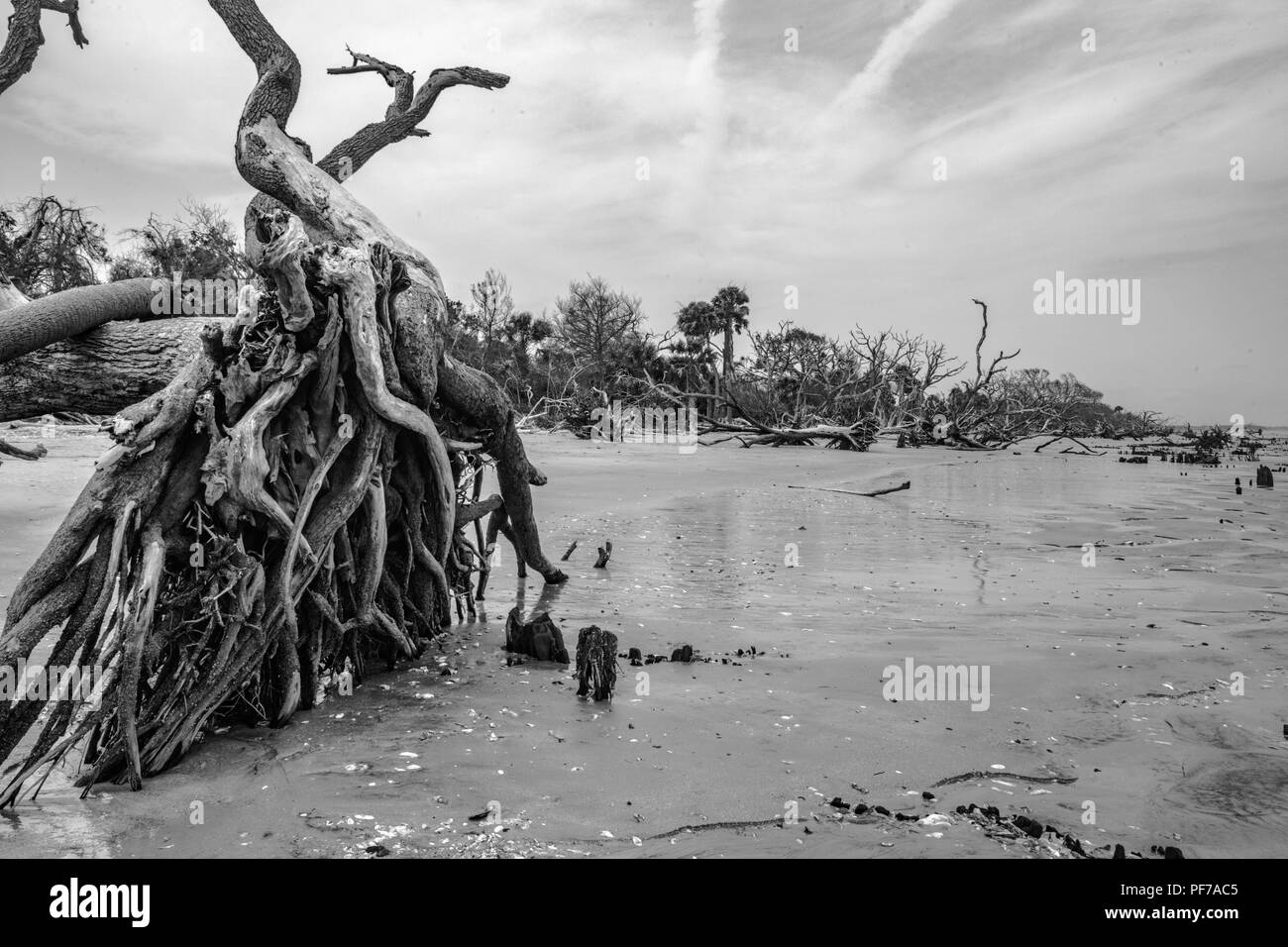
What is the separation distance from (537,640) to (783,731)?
5.13ft

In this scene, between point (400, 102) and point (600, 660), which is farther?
point (400, 102)

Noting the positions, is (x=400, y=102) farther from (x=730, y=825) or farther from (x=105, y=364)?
(x=730, y=825)

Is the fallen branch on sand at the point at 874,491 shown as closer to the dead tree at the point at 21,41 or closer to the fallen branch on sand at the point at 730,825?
the fallen branch on sand at the point at 730,825

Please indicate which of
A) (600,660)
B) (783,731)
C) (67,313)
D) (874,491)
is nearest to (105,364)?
(67,313)

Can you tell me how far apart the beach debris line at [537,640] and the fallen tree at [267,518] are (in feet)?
1.79

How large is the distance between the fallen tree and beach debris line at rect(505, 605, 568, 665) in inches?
21.5

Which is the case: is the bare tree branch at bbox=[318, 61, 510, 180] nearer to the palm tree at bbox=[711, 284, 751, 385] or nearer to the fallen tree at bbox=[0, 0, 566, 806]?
the fallen tree at bbox=[0, 0, 566, 806]

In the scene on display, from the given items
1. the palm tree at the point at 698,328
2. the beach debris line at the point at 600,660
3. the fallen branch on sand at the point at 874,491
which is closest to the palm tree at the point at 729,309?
the palm tree at the point at 698,328

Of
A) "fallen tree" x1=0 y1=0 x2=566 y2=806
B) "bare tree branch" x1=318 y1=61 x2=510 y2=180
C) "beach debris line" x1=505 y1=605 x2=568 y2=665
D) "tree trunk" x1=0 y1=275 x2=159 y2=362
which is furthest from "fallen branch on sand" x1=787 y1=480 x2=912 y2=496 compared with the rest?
"tree trunk" x1=0 y1=275 x2=159 y2=362

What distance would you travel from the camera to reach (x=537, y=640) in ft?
15.3
